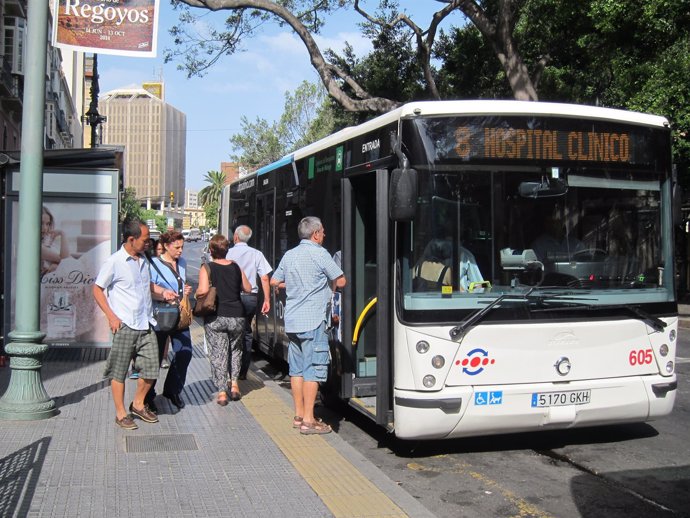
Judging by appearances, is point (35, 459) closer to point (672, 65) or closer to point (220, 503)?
point (220, 503)

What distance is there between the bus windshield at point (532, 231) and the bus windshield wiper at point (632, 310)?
0.15 ft

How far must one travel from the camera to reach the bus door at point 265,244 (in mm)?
10109

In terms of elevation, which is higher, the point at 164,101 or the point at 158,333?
the point at 164,101

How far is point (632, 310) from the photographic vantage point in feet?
19.9

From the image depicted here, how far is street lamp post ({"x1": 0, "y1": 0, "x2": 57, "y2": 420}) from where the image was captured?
6844 mm

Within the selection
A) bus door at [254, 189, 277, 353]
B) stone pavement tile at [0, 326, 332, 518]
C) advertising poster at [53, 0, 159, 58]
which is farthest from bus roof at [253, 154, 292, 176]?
stone pavement tile at [0, 326, 332, 518]

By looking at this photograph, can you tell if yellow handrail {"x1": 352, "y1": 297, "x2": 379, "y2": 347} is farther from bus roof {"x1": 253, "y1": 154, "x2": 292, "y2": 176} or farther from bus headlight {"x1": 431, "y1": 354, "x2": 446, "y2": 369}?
bus roof {"x1": 253, "y1": 154, "x2": 292, "y2": 176}

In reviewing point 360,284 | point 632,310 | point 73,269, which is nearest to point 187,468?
point 360,284

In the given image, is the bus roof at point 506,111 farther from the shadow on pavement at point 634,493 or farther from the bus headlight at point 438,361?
the shadow on pavement at point 634,493

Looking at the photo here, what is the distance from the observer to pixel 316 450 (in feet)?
20.0

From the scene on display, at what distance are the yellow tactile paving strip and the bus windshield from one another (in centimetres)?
132

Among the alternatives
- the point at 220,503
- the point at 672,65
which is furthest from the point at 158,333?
the point at 672,65

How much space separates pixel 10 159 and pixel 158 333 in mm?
3873

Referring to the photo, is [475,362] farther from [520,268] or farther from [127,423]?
[127,423]
